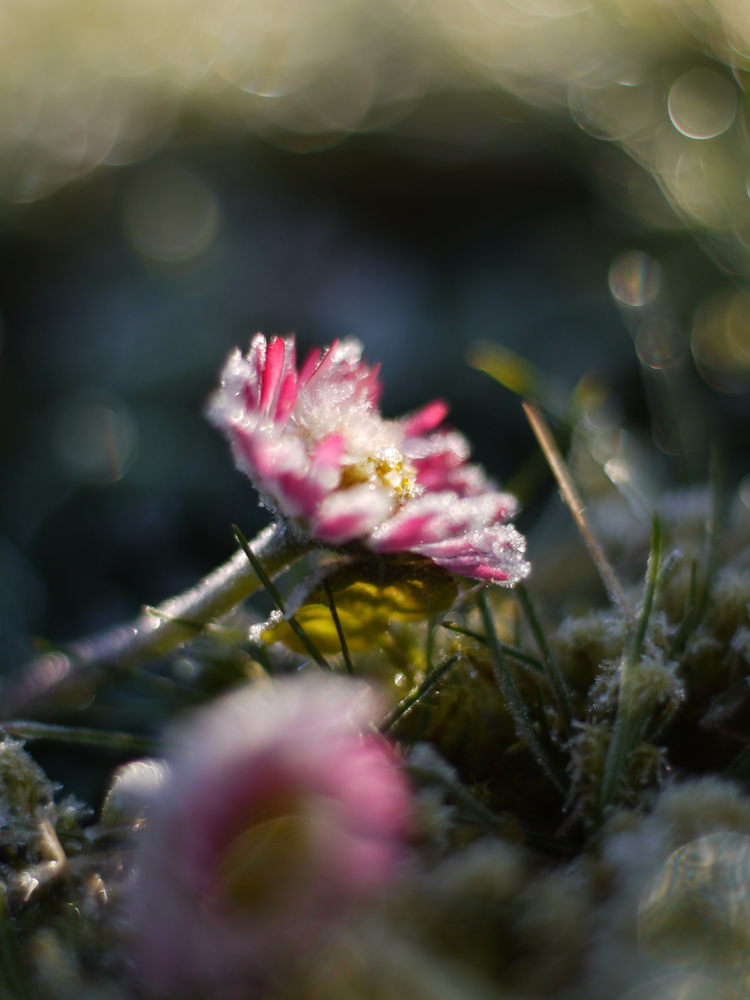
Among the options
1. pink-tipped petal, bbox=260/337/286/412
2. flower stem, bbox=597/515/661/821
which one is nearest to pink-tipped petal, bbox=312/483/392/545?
pink-tipped petal, bbox=260/337/286/412

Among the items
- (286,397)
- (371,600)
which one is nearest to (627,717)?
(371,600)

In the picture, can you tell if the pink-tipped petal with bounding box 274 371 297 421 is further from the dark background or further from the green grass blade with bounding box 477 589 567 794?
the dark background

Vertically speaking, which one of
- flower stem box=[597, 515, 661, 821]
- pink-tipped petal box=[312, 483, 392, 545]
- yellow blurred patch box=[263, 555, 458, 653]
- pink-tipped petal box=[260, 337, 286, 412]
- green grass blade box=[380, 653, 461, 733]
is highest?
pink-tipped petal box=[260, 337, 286, 412]

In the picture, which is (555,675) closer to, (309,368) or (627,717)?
(627,717)

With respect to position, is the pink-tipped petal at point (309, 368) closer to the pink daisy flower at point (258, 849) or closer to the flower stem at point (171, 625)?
the flower stem at point (171, 625)

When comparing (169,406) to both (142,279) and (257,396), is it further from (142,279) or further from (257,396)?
(257,396)

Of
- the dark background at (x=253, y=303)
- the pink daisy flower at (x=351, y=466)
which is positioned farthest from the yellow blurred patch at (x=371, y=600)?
the dark background at (x=253, y=303)

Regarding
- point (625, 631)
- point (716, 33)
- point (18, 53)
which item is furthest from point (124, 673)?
point (716, 33)
